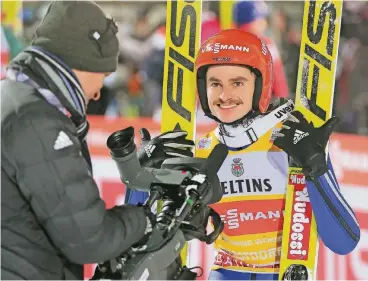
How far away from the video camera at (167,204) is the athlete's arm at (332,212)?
1.37ft

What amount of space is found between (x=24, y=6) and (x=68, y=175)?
22.6ft

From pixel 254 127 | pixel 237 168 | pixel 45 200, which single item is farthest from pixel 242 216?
pixel 45 200

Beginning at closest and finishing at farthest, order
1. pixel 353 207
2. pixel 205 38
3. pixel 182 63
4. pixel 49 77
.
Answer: pixel 49 77 < pixel 182 63 < pixel 353 207 < pixel 205 38

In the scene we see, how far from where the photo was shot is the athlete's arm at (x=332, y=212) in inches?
144

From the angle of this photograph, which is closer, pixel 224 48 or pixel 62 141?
pixel 62 141

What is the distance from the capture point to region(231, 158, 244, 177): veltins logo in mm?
3977

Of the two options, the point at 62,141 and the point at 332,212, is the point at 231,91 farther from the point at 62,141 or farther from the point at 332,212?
the point at 62,141

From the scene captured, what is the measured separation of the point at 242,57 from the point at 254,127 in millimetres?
327

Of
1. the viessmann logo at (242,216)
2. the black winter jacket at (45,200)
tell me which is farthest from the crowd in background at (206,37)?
the black winter jacket at (45,200)

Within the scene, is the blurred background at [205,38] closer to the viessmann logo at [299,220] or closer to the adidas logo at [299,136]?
the viessmann logo at [299,220]

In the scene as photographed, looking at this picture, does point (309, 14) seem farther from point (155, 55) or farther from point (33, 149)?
point (155, 55)

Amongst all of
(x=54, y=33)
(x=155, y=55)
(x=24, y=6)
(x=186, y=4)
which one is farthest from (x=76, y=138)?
(x=24, y=6)

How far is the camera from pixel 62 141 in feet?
9.55

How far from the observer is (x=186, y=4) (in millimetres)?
4238
